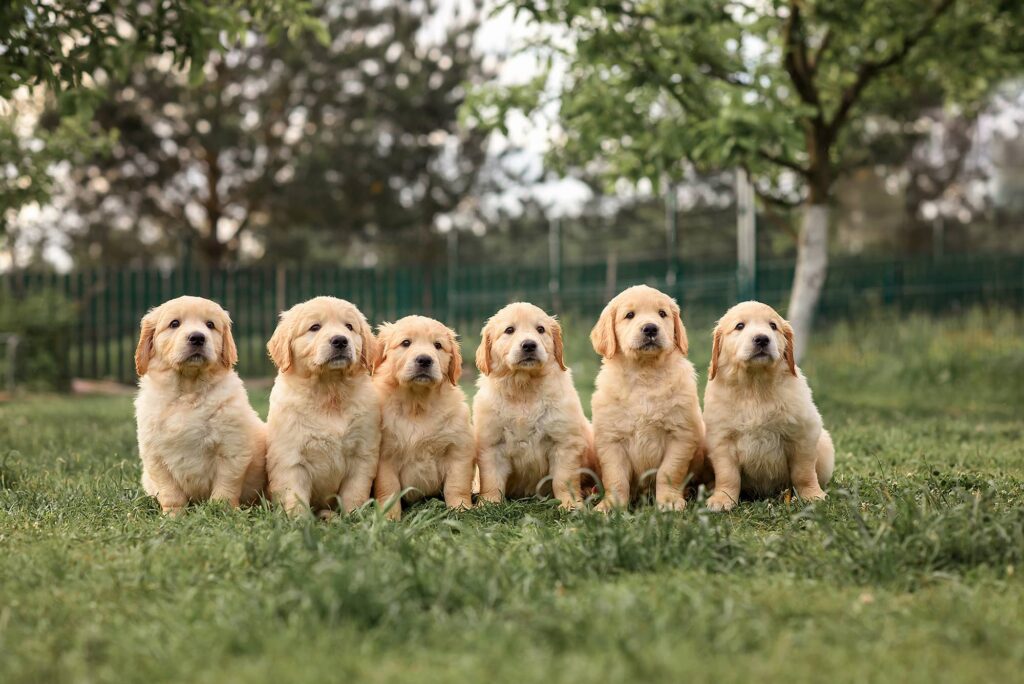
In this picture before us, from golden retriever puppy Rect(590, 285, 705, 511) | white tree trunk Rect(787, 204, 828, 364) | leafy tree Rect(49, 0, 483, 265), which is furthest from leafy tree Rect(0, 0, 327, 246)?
leafy tree Rect(49, 0, 483, 265)

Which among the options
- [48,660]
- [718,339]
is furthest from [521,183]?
[48,660]

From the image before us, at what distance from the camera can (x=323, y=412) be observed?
4484 mm

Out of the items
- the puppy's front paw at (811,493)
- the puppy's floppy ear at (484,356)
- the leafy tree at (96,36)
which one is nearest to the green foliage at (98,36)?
the leafy tree at (96,36)

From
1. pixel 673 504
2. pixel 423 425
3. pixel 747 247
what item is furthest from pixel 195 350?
pixel 747 247

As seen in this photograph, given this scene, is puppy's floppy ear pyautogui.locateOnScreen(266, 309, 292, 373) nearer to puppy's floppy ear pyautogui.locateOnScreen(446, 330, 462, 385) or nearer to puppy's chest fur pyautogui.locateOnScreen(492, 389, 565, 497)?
puppy's floppy ear pyautogui.locateOnScreen(446, 330, 462, 385)

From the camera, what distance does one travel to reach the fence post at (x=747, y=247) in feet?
42.3

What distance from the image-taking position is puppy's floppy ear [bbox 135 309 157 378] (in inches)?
182

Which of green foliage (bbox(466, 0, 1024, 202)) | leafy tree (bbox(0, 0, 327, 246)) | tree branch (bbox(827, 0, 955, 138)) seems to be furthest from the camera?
tree branch (bbox(827, 0, 955, 138))

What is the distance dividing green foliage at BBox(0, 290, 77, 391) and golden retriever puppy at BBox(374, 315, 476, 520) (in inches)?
411

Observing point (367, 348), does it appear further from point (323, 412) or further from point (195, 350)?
point (195, 350)

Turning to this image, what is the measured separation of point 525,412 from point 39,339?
450 inches

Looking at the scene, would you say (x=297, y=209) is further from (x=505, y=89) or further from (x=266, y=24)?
(x=266, y=24)

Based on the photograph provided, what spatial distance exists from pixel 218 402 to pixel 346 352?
67 centimetres

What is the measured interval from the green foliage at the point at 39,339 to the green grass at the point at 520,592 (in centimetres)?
953
